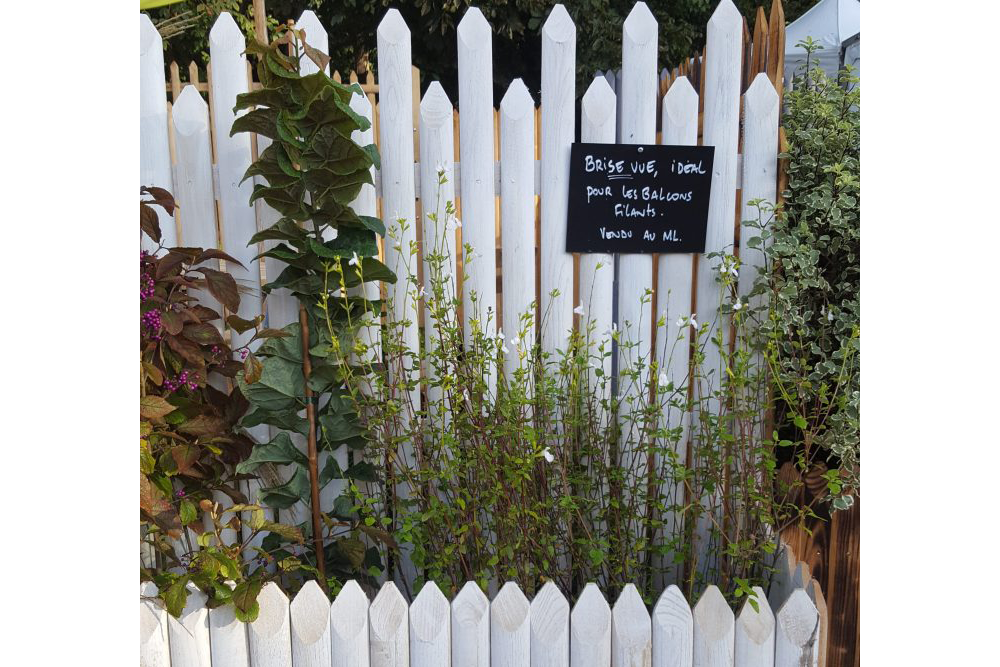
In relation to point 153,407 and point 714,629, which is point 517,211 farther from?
point 714,629

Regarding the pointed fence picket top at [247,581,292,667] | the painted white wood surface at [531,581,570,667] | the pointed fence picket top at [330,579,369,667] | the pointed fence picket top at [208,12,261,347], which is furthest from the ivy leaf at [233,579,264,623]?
the pointed fence picket top at [208,12,261,347]

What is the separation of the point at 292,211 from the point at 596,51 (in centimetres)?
556

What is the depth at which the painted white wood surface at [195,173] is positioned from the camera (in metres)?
2.10

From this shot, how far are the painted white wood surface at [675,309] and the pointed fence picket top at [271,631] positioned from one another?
3.67ft

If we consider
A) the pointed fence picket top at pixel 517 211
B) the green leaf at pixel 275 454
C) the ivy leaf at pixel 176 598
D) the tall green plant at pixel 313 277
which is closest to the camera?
the ivy leaf at pixel 176 598

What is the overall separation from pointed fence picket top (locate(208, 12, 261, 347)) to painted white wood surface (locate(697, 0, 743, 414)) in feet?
4.58

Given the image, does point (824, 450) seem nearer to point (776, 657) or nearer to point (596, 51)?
point (776, 657)

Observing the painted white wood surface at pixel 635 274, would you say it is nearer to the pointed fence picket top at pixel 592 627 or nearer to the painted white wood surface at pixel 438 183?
the pointed fence picket top at pixel 592 627

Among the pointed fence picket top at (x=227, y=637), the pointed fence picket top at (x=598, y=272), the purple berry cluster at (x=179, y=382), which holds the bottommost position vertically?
the pointed fence picket top at (x=227, y=637)

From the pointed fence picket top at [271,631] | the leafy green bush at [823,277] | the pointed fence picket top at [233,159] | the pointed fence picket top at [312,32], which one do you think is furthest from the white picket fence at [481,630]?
the pointed fence picket top at [312,32]

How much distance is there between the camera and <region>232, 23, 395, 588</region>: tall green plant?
1.89 meters

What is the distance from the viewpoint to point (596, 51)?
6.79 metres

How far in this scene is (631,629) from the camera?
5.82 feet

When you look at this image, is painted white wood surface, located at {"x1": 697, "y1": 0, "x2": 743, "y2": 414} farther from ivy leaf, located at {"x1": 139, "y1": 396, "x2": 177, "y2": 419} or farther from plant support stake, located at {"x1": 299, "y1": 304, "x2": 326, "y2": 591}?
ivy leaf, located at {"x1": 139, "y1": 396, "x2": 177, "y2": 419}
